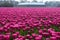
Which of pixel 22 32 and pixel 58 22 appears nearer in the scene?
pixel 22 32

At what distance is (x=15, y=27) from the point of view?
3.14 m

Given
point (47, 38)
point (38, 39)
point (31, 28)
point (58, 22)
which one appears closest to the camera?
point (38, 39)

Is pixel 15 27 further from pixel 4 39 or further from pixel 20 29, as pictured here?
pixel 4 39

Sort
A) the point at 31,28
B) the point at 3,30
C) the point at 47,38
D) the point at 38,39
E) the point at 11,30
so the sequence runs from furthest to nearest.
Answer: the point at 31,28
the point at 11,30
the point at 3,30
the point at 47,38
the point at 38,39

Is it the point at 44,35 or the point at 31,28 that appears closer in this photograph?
the point at 44,35

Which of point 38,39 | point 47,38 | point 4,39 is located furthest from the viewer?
point 47,38

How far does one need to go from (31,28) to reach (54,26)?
0.88 metres

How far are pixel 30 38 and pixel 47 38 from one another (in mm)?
195

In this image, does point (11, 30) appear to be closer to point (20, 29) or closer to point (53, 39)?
point (20, 29)

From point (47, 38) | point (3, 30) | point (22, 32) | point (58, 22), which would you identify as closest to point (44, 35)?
point (47, 38)

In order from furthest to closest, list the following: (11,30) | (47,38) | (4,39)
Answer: (11,30) < (47,38) < (4,39)

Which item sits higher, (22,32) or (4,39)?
(4,39)

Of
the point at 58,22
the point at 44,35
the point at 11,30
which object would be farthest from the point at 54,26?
the point at 44,35

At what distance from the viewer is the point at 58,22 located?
3926 mm
